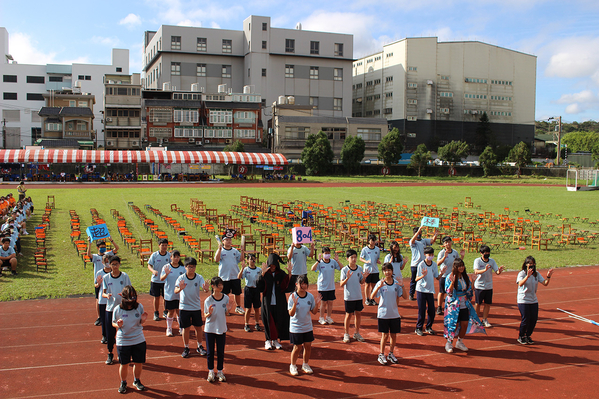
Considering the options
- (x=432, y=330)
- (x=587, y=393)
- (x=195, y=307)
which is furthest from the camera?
(x=432, y=330)

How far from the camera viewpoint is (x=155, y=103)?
7838cm

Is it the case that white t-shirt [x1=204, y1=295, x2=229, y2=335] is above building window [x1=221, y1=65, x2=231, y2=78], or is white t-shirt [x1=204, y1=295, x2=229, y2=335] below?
below

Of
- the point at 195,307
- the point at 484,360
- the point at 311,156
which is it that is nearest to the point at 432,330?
the point at 484,360

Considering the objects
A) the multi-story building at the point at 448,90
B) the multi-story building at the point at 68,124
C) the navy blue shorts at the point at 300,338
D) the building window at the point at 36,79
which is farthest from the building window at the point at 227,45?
the navy blue shorts at the point at 300,338

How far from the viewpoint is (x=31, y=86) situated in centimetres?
9075

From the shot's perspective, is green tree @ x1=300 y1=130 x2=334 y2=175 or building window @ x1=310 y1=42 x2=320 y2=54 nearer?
green tree @ x1=300 y1=130 x2=334 y2=175

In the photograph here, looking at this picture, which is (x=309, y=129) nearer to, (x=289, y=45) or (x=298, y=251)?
(x=289, y=45)

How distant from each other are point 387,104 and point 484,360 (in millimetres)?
95454

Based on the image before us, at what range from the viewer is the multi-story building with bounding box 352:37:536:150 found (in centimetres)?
9612

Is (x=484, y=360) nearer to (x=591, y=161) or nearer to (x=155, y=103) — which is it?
(x=155, y=103)

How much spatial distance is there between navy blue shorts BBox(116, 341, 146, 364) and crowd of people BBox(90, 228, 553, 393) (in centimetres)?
2

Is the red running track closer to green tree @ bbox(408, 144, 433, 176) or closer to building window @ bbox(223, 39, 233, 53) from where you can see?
green tree @ bbox(408, 144, 433, 176)

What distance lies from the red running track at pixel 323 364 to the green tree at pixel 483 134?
94831mm

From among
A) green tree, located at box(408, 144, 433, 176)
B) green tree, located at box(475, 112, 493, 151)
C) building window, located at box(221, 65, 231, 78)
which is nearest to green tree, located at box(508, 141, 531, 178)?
green tree, located at box(408, 144, 433, 176)
